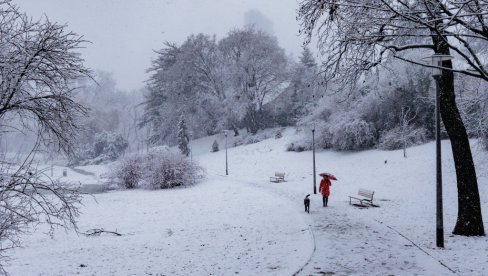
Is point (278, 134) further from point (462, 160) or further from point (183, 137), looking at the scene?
point (462, 160)

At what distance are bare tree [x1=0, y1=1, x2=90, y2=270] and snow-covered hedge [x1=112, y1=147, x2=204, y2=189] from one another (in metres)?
20.3

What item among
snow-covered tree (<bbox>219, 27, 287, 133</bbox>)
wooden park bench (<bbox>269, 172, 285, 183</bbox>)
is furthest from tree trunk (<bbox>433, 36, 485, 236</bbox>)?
snow-covered tree (<bbox>219, 27, 287, 133</bbox>)

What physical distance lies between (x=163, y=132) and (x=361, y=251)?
45.9m

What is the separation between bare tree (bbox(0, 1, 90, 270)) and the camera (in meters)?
5.48

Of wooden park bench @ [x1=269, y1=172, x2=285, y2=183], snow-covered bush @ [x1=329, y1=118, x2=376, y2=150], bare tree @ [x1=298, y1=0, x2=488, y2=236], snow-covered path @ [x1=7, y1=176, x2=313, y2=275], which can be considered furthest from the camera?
snow-covered bush @ [x1=329, y1=118, x2=376, y2=150]

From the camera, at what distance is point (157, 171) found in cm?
2689

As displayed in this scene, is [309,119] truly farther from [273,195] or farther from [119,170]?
[119,170]

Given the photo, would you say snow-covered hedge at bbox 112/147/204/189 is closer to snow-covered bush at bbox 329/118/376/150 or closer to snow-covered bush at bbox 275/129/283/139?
snow-covered bush at bbox 329/118/376/150

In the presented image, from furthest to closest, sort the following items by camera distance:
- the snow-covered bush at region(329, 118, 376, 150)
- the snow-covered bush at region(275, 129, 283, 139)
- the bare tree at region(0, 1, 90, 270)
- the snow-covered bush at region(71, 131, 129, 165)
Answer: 1. the snow-covered bush at region(71, 131, 129, 165)
2. the snow-covered bush at region(275, 129, 283, 139)
3. the snow-covered bush at region(329, 118, 376, 150)
4. the bare tree at region(0, 1, 90, 270)

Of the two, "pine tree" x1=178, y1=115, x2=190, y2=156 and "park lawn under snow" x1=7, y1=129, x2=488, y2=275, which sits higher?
"pine tree" x1=178, y1=115, x2=190, y2=156

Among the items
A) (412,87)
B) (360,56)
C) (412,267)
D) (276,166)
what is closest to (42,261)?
(412,267)

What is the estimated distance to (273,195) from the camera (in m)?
21.2

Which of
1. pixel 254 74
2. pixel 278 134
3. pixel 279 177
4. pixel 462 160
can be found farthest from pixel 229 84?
pixel 462 160

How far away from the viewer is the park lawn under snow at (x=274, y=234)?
9164 millimetres
